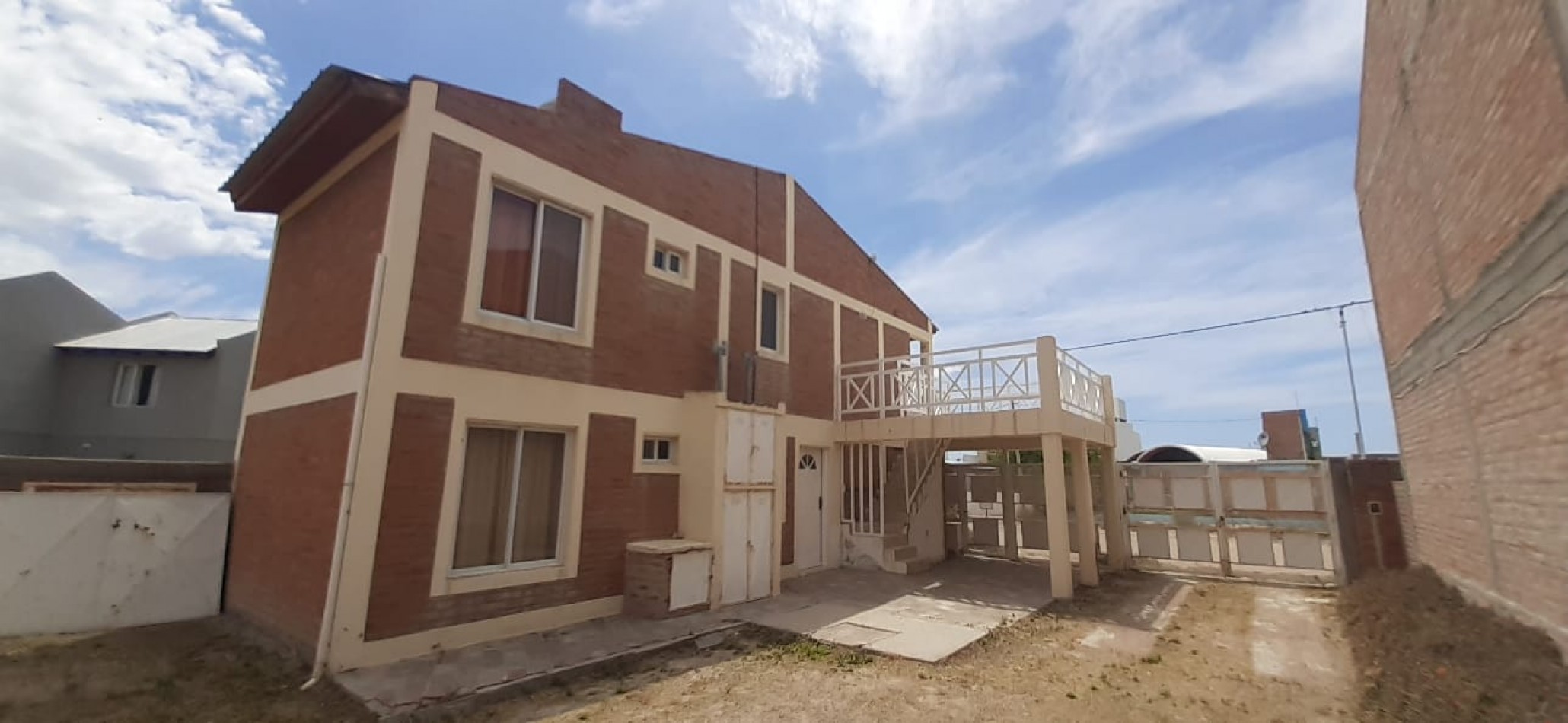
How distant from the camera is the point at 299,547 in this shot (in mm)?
6184

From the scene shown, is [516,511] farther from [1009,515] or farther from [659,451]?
[1009,515]

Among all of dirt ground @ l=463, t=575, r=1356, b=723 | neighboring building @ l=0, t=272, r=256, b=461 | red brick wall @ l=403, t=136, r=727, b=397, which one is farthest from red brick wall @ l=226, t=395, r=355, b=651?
neighboring building @ l=0, t=272, r=256, b=461

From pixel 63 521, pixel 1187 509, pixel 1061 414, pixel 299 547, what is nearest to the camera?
pixel 299 547

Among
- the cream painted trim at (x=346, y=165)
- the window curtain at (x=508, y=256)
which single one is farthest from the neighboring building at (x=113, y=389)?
the window curtain at (x=508, y=256)

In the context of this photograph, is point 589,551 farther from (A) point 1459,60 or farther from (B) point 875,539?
(A) point 1459,60

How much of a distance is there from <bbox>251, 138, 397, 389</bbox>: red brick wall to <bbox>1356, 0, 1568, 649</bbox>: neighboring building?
8.75 m

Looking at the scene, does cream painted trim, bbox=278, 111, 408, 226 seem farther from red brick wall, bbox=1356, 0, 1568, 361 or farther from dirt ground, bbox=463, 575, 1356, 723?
red brick wall, bbox=1356, 0, 1568, 361

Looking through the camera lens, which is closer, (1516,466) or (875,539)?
(1516,466)

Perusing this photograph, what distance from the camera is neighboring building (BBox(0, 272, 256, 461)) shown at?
14.8m

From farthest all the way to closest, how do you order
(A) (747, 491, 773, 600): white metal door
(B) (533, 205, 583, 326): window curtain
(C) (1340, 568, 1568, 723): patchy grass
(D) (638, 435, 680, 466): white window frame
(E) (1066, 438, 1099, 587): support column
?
(E) (1066, 438, 1099, 587): support column < (A) (747, 491, 773, 600): white metal door < (D) (638, 435, 680, 466): white window frame < (B) (533, 205, 583, 326): window curtain < (C) (1340, 568, 1568, 723): patchy grass

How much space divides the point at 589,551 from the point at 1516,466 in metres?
8.25

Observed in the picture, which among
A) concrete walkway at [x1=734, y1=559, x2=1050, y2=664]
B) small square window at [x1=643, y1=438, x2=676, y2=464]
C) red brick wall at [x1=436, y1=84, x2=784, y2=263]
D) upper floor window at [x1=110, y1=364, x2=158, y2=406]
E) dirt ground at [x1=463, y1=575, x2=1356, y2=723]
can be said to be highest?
red brick wall at [x1=436, y1=84, x2=784, y2=263]

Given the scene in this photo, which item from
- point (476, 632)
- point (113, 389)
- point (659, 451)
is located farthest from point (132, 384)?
point (476, 632)

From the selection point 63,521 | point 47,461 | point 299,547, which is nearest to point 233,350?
point 47,461
